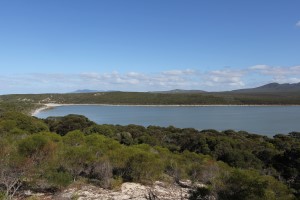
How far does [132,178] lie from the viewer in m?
12.3

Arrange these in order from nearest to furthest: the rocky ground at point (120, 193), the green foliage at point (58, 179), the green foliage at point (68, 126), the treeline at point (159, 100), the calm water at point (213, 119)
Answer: the rocky ground at point (120, 193)
the green foliage at point (58, 179)
the green foliage at point (68, 126)
the calm water at point (213, 119)
the treeline at point (159, 100)

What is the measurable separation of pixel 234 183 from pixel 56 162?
576 centimetres

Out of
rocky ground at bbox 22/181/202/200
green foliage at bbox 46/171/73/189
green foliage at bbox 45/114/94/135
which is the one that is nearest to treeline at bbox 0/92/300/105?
green foliage at bbox 45/114/94/135

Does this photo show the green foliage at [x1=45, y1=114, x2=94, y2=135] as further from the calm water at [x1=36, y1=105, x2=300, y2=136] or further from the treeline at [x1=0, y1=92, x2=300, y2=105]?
the treeline at [x1=0, y1=92, x2=300, y2=105]

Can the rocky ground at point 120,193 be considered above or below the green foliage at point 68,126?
above

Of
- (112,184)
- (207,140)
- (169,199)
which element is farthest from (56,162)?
(207,140)

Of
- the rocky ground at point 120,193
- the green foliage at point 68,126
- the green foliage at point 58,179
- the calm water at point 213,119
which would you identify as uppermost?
the green foliage at point 58,179

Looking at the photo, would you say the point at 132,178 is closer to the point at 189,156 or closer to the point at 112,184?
the point at 112,184

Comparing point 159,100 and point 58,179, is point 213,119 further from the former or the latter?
point 58,179

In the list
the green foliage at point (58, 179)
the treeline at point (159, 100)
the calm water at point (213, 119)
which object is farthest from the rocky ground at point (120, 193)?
the treeline at point (159, 100)

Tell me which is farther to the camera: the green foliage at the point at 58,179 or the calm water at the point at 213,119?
the calm water at the point at 213,119

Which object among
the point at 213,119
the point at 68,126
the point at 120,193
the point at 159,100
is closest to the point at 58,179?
the point at 120,193

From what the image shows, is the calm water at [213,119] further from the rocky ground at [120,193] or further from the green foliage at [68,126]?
the rocky ground at [120,193]

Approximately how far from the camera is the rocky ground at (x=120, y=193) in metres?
9.78
